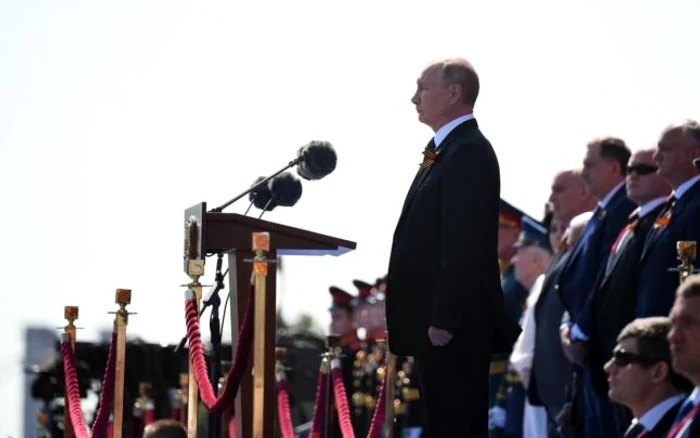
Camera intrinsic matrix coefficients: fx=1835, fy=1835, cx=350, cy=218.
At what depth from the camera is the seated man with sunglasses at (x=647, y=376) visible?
7797 millimetres

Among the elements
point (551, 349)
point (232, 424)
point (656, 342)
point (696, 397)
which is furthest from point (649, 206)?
point (696, 397)

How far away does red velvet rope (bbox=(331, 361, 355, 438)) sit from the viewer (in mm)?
10406

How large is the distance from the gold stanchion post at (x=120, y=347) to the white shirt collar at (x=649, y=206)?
289cm

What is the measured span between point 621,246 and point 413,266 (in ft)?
6.38

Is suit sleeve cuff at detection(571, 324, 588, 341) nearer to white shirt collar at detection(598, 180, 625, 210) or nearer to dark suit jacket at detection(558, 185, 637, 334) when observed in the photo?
dark suit jacket at detection(558, 185, 637, 334)

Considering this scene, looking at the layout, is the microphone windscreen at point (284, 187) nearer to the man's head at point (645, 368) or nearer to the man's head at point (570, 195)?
the man's head at point (570, 195)

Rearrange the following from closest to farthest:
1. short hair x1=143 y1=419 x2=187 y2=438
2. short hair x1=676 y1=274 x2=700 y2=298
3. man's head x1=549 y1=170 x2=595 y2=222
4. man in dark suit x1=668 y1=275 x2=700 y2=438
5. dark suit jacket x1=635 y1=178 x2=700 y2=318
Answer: man in dark suit x1=668 y1=275 x2=700 y2=438
short hair x1=676 y1=274 x2=700 y2=298
dark suit jacket x1=635 y1=178 x2=700 y2=318
short hair x1=143 y1=419 x2=187 y2=438
man's head x1=549 y1=170 x2=595 y2=222

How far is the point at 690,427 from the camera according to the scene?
690 centimetres

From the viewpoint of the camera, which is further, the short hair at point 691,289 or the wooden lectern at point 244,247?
the wooden lectern at point 244,247

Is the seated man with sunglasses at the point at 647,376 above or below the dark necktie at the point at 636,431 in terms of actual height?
above

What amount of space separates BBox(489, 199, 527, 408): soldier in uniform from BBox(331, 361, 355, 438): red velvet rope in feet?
5.77

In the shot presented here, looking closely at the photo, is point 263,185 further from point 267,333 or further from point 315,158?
point 267,333

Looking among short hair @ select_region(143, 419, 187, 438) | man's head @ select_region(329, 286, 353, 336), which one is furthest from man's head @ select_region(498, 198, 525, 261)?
short hair @ select_region(143, 419, 187, 438)

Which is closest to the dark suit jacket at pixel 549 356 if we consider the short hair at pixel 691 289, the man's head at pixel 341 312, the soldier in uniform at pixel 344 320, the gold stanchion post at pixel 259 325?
the gold stanchion post at pixel 259 325
